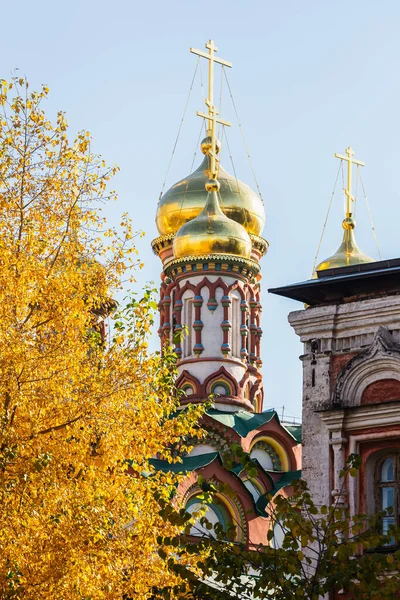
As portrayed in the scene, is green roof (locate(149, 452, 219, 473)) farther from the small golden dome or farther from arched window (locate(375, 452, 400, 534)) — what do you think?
arched window (locate(375, 452, 400, 534))

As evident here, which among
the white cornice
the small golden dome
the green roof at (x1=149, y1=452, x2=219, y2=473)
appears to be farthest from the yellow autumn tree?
the small golden dome

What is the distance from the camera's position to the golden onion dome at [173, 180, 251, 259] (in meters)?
35.2

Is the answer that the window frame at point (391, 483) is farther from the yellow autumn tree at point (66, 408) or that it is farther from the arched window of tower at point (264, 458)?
the arched window of tower at point (264, 458)

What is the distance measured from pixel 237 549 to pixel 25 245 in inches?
179

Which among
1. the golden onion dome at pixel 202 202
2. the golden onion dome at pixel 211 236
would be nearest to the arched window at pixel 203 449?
the golden onion dome at pixel 211 236

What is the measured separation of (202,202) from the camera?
38594 millimetres

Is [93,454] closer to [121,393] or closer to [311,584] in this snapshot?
[121,393]

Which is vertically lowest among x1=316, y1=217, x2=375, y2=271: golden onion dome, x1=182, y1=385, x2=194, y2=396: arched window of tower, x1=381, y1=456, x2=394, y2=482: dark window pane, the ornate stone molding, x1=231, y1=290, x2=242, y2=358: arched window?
x1=381, y1=456, x2=394, y2=482: dark window pane

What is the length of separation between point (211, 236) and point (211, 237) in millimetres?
40

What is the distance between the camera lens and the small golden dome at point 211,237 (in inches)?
1387

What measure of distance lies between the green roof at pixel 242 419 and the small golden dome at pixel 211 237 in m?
3.97

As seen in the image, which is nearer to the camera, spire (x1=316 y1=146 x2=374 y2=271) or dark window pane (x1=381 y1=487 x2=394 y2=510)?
dark window pane (x1=381 y1=487 x2=394 y2=510)

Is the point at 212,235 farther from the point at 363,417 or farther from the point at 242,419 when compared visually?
the point at 363,417

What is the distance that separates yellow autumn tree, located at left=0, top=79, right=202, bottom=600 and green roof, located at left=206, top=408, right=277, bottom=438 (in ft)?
54.6
